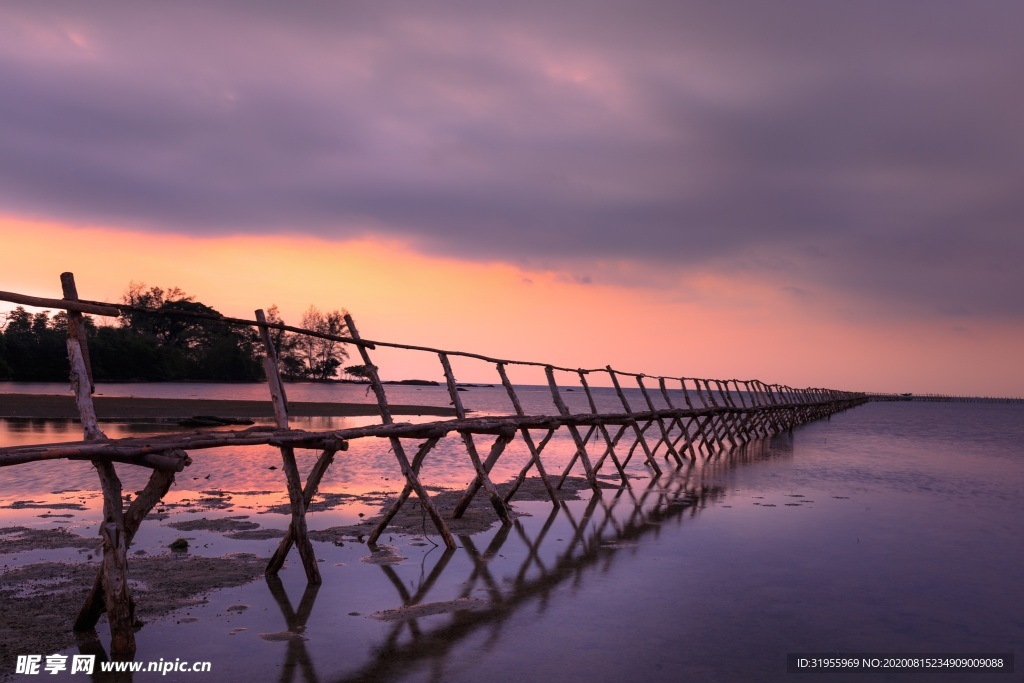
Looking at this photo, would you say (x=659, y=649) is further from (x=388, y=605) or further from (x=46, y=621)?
(x=46, y=621)

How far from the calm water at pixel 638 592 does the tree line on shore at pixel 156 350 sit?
43.0 meters

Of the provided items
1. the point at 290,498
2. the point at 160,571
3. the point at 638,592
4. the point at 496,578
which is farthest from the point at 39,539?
the point at 638,592

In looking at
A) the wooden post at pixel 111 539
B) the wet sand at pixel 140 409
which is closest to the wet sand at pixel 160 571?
the wooden post at pixel 111 539

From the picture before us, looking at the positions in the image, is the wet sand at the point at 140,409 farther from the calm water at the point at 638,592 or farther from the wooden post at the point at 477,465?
the wooden post at the point at 477,465

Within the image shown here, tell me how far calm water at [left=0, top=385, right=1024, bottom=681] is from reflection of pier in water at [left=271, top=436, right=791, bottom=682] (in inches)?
1.5

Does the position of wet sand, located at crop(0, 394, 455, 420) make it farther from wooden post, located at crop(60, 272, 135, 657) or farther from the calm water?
wooden post, located at crop(60, 272, 135, 657)

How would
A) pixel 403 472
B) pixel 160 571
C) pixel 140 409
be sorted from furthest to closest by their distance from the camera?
1. pixel 140 409
2. pixel 403 472
3. pixel 160 571

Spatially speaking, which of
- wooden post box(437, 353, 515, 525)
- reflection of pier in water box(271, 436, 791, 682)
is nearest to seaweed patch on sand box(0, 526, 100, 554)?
reflection of pier in water box(271, 436, 791, 682)

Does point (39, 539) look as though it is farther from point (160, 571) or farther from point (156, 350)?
point (156, 350)

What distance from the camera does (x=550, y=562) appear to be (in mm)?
10219

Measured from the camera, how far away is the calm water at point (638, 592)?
6539mm

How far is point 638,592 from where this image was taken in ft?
29.4

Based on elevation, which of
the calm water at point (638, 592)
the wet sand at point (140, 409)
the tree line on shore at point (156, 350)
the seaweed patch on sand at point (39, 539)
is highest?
the tree line on shore at point (156, 350)

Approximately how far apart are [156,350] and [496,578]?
8465 centimetres
